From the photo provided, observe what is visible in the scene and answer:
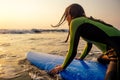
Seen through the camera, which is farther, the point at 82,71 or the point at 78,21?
the point at 82,71

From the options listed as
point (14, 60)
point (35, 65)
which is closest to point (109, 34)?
point (35, 65)

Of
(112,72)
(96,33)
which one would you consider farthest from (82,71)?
(96,33)

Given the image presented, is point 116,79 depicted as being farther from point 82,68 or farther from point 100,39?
point 82,68

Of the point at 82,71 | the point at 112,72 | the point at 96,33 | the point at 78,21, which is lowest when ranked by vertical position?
the point at 82,71

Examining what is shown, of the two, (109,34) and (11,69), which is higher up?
(109,34)

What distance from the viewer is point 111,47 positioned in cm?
280

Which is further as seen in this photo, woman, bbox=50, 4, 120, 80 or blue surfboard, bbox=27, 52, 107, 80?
blue surfboard, bbox=27, 52, 107, 80

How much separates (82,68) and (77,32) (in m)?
1.23

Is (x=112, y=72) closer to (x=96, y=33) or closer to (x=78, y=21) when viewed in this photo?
(x=96, y=33)

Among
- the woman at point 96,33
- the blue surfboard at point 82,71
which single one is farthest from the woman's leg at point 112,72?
the blue surfboard at point 82,71

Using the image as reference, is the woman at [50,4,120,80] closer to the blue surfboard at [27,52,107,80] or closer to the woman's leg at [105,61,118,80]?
the woman's leg at [105,61,118,80]

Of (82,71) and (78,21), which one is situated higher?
(78,21)

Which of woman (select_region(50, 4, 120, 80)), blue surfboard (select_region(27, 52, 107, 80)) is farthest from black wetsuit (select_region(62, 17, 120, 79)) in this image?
blue surfboard (select_region(27, 52, 107, 80))

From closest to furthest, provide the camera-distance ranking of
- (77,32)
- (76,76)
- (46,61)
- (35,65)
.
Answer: (77,32), (76,76), (46,61), (35,65)
